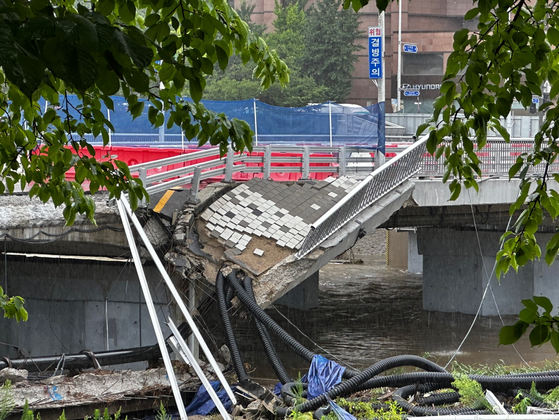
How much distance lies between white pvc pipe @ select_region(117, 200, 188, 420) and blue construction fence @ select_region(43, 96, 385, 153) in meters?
5.29

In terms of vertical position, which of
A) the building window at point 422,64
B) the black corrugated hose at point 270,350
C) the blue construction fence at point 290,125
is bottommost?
the black corrugated hose at point 270,350

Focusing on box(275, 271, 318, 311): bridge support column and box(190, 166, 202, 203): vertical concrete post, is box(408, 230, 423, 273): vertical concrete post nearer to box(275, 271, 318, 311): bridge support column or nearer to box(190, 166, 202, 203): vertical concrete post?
box(275, 271, 318, 311): bridge support column

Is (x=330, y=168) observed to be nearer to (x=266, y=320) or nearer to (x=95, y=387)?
(x=266, y=320)

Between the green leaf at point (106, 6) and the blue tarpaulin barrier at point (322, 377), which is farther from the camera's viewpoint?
the blue tarpaulin barrier at point (322, 377)

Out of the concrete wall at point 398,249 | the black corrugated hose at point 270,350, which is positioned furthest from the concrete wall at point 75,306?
the concrete wall at point 398,249

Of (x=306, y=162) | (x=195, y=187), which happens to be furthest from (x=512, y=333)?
(x=306, y=162)

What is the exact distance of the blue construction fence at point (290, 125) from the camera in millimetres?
16203

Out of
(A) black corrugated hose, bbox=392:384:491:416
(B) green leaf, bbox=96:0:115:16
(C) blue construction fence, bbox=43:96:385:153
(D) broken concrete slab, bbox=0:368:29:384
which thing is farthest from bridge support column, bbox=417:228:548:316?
(B) green leaf, bbox=96:0:115:16

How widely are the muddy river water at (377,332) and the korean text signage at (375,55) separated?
838 centimetres

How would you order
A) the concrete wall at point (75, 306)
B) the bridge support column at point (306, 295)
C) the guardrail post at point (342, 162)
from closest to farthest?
the guardrail post at point (342, 162) < the concrete wall at point (75, 306) < the bridge support column at point (306, 295)

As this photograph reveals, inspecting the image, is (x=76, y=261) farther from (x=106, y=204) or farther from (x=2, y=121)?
(x=2, y=121)

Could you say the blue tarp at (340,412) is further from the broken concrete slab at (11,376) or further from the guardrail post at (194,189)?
the guardrail post at (194,189)

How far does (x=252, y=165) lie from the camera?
14664 millimetres

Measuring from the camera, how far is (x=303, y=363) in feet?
50.2
